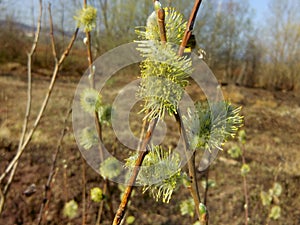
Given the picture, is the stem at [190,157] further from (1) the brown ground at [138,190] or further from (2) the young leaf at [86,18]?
(1) the brown ground at [138,190]

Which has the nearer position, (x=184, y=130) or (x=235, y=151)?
(x=184, y=130)

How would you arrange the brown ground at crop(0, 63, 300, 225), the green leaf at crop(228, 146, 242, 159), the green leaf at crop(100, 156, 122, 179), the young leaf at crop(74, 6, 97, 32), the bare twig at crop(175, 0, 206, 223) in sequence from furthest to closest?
the brown ground at crop(0, 63, 300, 225)
the green leaf at crop(228, 146, 242, 159)
the green leaf at crop(100, 156, 122, 179)
the young leaf at crop(74, 6, 97, 32)
the bare twig at crop(175, 0, 206, 223)

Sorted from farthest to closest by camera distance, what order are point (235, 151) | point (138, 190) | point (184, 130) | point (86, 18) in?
point (138, 190), point (235, 151), point (86, 18), point (184, 130)

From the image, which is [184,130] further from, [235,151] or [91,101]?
A: [235,151]

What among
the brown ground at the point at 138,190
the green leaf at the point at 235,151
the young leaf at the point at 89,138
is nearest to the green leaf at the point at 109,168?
the young leaf at the point at 89,138

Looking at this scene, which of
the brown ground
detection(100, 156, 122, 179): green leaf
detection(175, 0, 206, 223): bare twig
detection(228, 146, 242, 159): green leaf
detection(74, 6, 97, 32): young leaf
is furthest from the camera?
the brown ground

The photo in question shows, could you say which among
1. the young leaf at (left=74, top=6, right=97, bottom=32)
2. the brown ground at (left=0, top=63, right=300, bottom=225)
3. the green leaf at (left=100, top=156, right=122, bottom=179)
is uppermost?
the young leaf at (left=74, top=6, right=97, bottom=32)

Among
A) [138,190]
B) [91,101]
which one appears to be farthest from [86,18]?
[138,190]

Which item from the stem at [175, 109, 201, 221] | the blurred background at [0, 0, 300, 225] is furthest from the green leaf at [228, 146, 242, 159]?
the stem at [175, 109, 201, 221]

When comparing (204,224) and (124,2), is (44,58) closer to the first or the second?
(124,2)

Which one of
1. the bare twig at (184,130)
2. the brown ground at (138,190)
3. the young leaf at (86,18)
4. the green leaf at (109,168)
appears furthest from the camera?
the brown ground at (138,190)

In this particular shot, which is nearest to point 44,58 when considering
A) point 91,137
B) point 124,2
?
point 124,2

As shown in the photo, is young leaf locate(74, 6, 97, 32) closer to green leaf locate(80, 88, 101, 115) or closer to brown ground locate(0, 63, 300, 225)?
green leaf locate(80, 88, 101, 115)

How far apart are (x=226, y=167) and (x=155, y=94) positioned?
266 cm
